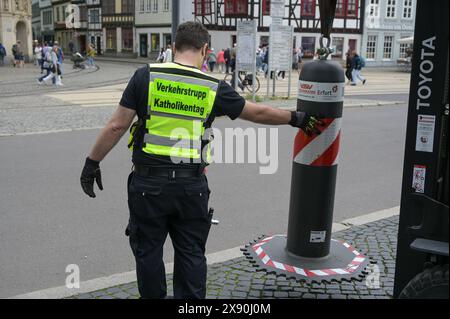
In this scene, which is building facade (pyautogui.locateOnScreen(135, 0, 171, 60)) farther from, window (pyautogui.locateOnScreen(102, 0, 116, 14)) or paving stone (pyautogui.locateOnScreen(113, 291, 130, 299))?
paving stone (pyautogui.locateOnScreen(113, 291, 130, 299))

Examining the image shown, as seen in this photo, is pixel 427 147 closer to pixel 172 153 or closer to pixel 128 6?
pixel 172 153

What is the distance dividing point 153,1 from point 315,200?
5246 centimetres

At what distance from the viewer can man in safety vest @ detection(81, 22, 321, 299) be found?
309 centimetres

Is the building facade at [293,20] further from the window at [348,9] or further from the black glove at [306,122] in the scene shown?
the black glove at [306,122]

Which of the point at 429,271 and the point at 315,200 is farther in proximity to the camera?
the point at 315,200

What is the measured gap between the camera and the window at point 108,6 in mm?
59719

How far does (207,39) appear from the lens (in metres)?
3.21

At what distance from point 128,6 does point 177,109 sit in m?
57.5

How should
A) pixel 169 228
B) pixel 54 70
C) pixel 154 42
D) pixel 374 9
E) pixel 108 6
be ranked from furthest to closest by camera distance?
pixel 108 6
pixel 154 42
pixel 374 9
pixel 54 70
pixel 169 228

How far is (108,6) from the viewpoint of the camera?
200ft

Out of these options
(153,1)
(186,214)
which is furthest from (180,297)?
(153,1)

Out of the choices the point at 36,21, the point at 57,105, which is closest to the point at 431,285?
the point at 57,105

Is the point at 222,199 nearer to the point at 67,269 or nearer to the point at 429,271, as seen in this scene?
the point at 67,269
